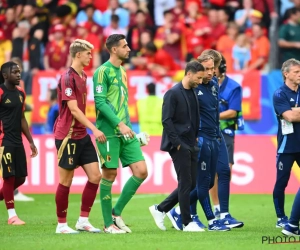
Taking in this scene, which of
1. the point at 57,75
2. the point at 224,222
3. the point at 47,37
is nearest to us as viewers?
the point at 224,222

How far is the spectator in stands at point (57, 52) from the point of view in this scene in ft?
77.9

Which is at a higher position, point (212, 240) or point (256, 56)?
point (256, 56)

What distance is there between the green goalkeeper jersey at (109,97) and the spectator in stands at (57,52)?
12.5 m

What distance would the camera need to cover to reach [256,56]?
2288 cm

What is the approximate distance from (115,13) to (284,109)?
45.0ft

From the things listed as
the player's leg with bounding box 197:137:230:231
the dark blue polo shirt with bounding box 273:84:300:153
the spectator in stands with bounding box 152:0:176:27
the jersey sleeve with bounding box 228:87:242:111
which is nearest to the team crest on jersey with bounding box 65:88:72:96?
the player's leg with bounding box 197:137:230:231

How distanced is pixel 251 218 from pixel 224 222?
5.26ft

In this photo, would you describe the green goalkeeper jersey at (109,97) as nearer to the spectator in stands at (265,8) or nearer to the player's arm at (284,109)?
the player's arm at (284,109)

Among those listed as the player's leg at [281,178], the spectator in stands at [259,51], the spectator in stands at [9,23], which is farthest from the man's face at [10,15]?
the player's leg at [281,178]

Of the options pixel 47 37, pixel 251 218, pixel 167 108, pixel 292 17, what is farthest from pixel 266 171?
pixel 47 37

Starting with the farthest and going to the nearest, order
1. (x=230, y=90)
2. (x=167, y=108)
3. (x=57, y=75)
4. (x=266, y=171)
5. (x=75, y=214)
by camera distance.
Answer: (x=57, y=75)
(x=266, y=171)
(x=75, y=214)
(x=230, y=90)
(x=167, y=108)

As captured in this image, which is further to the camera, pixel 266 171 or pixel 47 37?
pixel 47 37

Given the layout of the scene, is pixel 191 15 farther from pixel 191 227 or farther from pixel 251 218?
pixel 191 227

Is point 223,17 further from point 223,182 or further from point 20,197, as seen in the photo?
point 223,182
